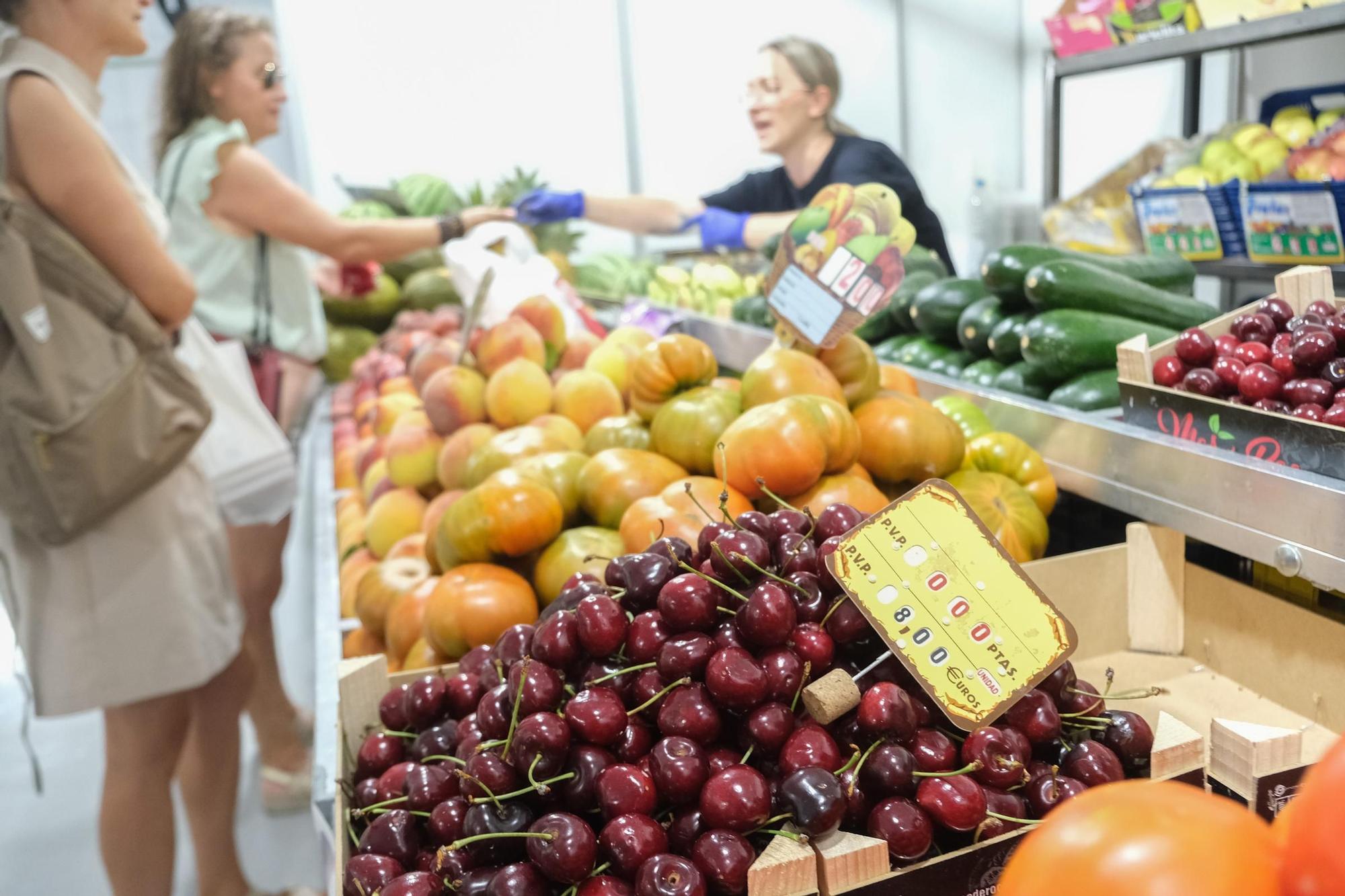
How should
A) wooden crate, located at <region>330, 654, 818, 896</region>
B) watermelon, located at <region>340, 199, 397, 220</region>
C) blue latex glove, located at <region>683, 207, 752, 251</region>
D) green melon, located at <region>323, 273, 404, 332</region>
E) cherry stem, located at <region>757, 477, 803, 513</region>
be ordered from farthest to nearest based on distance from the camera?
watermelon, located at <region>340, 199, 397, 220</region> → green melon, located at <region>323, 273, 404, 332</region> → blue latex glove, located at <region>683, 207, 752, 251</region> → cherry stem, located at <region>757, 477, 803, 513</region> → wooden crate, located at <region>330, 654, 818, 896</region>

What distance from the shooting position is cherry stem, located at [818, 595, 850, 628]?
976 millimetres

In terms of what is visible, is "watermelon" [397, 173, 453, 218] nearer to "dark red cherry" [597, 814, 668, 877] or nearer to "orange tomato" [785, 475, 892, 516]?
"orange tomato" [785, 475, 892, 516]

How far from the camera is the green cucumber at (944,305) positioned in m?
2.29

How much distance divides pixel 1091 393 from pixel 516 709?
1291 mm

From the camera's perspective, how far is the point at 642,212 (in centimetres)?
430

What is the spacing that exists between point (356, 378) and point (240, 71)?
51.1 inches

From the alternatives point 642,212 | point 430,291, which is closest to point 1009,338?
point 642,212

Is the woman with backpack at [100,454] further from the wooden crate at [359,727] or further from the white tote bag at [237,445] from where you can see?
the wooden crate at [359,727]

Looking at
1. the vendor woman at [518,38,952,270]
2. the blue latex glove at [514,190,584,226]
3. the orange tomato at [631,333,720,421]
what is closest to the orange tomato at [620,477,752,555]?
the orange tomato at [631,333,720,421]

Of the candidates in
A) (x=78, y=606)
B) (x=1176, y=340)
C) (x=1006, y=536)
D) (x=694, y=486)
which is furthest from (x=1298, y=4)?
(x=78, y=606)

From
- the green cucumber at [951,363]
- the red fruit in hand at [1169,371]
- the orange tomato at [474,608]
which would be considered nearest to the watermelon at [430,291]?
the green cucumber at [951,363]

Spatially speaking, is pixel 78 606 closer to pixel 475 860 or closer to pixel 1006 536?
pixel 475 860

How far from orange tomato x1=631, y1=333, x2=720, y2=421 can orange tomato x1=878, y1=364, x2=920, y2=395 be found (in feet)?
1.06

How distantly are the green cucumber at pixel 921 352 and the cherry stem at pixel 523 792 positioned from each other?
5.38 ft
